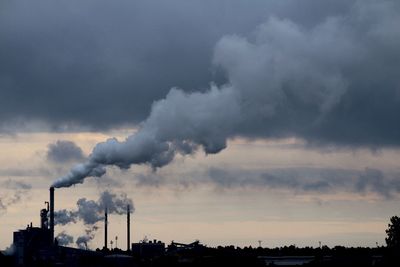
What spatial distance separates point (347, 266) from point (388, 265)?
36.2ft

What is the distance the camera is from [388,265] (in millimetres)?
190750

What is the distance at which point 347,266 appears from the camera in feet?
654
